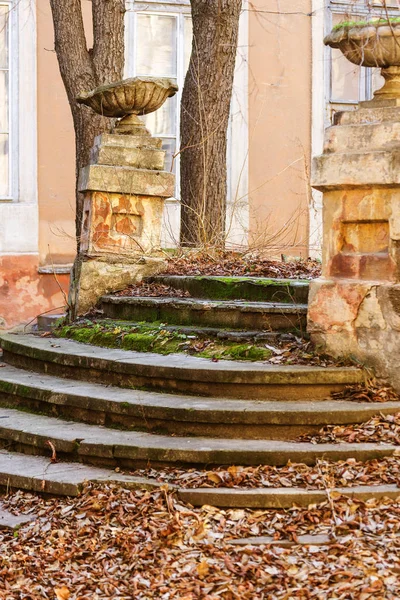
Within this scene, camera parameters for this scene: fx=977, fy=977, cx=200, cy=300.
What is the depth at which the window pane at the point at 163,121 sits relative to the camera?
43.0ft

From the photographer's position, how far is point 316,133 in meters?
13.2

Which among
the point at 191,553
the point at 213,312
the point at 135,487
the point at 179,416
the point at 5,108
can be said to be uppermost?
the point at 5,108

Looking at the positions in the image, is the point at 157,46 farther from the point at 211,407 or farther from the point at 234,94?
the point at 211,407

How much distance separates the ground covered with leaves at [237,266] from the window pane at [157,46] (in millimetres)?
4626

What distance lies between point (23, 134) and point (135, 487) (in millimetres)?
8311

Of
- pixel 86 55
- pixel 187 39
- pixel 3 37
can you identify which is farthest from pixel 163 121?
pixel 86 55

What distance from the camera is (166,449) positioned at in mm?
5176

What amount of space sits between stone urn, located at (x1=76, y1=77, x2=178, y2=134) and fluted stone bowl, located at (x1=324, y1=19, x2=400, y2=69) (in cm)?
247

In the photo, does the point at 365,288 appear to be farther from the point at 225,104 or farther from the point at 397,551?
the point at 225,104

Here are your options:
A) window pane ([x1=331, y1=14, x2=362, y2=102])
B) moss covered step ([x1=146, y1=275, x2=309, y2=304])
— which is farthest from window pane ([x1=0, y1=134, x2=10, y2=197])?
moss covered step ([x1=146, y1=275, x2=309, y2=304])

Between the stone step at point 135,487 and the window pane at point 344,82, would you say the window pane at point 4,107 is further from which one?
the stone step at point 135,487

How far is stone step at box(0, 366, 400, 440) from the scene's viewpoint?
5.36 meters

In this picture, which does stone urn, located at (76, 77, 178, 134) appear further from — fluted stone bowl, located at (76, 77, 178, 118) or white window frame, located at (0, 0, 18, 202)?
white window frame, located at (0, 0, 18, 202)

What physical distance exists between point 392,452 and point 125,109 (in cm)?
442
